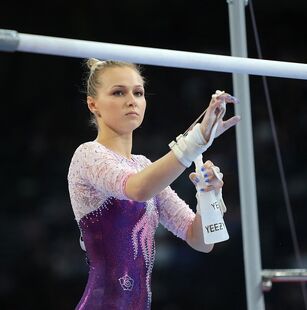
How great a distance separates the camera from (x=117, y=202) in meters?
1.69

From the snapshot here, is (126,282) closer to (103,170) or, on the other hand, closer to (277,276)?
(103,170)

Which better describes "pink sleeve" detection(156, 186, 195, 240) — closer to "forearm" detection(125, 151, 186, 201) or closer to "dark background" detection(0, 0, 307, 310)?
"forearm" detection(125, 151, 186, 201)

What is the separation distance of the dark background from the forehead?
139 cm

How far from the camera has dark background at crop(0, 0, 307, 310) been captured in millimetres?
3244

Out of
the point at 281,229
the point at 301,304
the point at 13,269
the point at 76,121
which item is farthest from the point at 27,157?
the point at 301,304

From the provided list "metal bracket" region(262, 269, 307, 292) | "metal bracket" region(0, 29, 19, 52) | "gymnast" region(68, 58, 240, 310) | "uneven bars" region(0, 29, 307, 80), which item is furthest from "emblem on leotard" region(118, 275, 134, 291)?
"metal bracket" region(262, 269, 307, 292)

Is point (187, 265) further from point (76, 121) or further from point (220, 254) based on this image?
point (76, 121)

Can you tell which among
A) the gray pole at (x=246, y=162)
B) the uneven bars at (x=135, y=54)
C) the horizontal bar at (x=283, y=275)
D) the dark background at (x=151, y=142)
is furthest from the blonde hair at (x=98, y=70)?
the dark background at (x=151, y=142)

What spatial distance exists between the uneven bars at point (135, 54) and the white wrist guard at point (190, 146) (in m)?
0.16

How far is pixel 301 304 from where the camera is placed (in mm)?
3561

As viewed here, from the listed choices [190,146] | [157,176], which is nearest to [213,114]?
[190,146]

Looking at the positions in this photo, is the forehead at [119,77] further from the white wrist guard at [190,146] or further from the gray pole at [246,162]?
the gray pole at [246,162]

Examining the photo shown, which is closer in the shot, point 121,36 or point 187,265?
point 187,265

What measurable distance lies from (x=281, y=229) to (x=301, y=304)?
417 millimetres
